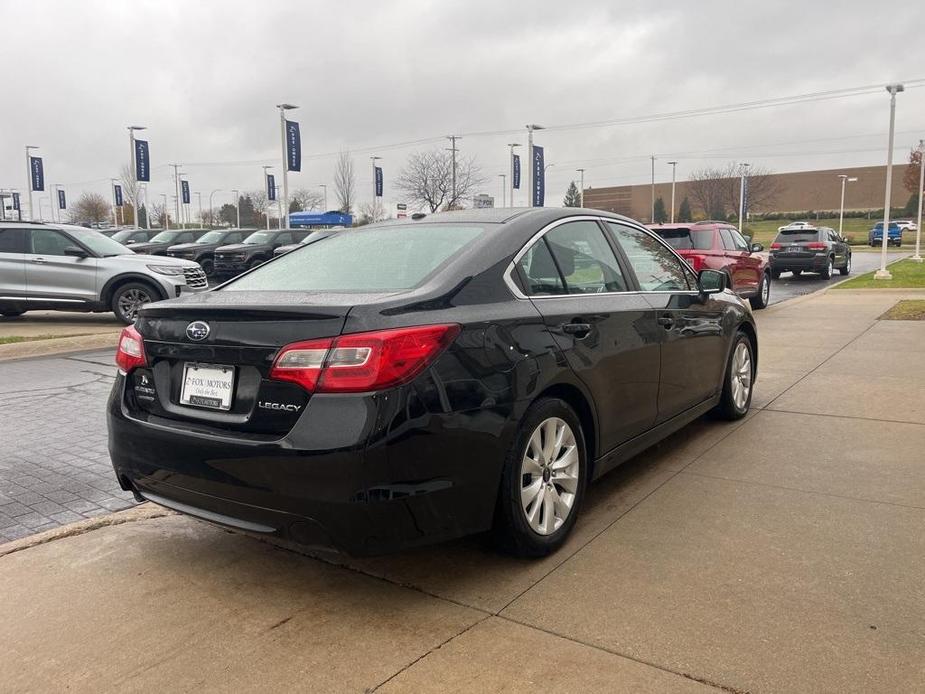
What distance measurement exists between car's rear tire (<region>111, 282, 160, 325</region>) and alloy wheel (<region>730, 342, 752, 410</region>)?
10146mm

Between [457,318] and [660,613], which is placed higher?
[457,318]

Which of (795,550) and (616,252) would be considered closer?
(795,550)

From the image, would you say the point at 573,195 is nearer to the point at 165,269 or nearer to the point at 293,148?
the point at 293,148

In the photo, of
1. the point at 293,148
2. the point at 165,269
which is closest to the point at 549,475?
the point at 165,269

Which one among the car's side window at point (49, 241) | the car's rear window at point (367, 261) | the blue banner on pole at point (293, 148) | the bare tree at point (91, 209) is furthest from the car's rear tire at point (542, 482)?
the bare tree at point (91, 209)

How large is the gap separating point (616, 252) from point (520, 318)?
4.39 feet

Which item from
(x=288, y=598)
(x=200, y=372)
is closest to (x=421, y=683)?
(x=288, y=598)

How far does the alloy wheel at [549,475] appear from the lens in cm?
332

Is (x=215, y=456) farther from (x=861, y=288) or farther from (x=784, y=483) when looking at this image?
(x=861, y=288)

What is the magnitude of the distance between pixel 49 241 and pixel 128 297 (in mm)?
1741

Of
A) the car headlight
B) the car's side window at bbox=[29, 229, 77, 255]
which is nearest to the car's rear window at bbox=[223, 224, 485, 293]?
the car headlight

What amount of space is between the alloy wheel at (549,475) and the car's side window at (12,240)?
12571 mm

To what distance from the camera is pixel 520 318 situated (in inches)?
130

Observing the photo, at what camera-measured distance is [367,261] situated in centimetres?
374
